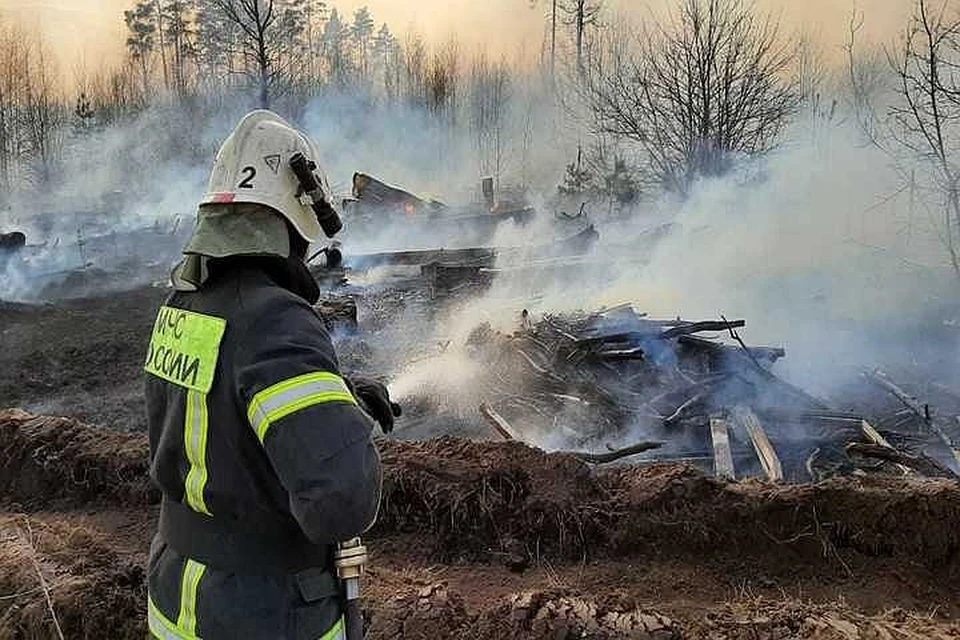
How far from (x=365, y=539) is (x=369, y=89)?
108 ft

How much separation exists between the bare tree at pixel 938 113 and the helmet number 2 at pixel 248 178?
13.4 m

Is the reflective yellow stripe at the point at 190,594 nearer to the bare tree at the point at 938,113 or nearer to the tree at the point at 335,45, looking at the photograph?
the bare tree at the point at 938,113

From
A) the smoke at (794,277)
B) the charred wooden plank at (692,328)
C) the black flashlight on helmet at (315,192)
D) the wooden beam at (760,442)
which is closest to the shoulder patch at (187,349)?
the black flashlight on helmet at (315,192)

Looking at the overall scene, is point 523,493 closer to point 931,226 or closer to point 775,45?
point 931,226

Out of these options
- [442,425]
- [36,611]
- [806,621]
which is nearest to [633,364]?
[442,425]

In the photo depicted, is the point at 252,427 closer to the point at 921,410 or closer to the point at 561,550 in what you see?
the point at 561,550

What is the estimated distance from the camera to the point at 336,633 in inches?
90.2

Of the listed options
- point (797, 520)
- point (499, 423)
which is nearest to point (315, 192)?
point (797, 520)

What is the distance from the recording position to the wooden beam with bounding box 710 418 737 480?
7.02 metres

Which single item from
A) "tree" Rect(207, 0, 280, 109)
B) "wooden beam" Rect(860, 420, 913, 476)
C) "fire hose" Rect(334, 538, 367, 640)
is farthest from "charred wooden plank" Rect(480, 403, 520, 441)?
"tree" Rect(207, 0, 280, 109)

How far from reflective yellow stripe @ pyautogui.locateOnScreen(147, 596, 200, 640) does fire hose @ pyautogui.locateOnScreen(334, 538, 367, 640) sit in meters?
0.41

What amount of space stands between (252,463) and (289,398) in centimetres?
27

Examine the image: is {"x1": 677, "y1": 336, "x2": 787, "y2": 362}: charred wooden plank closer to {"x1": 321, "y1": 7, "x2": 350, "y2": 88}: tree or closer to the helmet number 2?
the helmet number 2

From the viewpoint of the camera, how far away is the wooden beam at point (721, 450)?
702 centimetres
